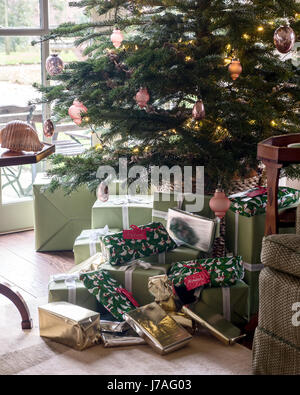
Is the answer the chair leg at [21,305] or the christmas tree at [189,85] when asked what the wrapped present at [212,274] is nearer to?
the christmas tree at [189,85]

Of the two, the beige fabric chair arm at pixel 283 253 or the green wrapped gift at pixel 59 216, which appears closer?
the beige fabric chair arm at pixel 283 253

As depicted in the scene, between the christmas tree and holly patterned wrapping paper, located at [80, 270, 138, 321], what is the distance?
444mm

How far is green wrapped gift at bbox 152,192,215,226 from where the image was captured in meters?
2.63

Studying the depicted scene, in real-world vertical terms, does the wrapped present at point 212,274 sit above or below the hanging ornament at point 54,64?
below

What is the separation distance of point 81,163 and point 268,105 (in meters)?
0.84

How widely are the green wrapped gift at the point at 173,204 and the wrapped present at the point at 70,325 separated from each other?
674 mm

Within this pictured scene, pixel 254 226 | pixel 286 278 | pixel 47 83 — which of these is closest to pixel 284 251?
pixel 286 278

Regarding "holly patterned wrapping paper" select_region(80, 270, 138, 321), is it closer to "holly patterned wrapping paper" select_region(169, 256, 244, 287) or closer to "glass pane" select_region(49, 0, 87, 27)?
"holly patterned wrapping paper" select_region(169, 256, 244, 287)

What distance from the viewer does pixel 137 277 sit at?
8.08ft

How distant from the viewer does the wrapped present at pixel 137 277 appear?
2.46 meters

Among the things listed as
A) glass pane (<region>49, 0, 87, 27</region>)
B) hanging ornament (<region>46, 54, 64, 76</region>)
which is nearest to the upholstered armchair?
hanging ornament (<region>46, 54, 64, 76</region>)

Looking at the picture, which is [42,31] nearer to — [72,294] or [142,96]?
[142,96]

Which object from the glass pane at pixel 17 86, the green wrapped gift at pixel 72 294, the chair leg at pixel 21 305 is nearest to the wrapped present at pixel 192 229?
the green wrapped gift at pixel 72 294

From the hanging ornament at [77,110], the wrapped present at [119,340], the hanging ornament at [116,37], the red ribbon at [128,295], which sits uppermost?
the hanging ornament at [116,37]
